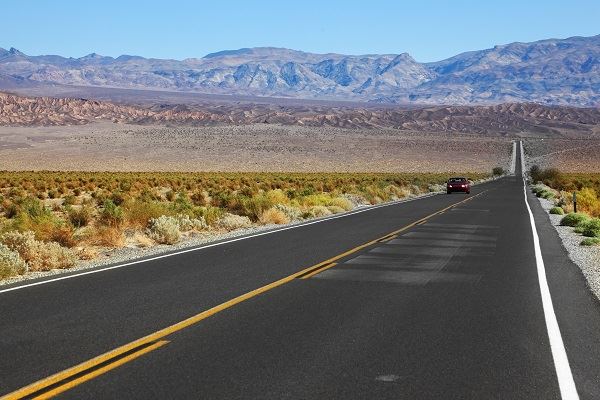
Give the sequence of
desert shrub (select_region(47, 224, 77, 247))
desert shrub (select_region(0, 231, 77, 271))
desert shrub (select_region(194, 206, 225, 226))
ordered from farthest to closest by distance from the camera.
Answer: desert shrub (select_region(194, 206, 225, 226)), desert shrub (select_region(47, 224, 77, 247)), desert shrub (select_region(0, 231, 77, 271))

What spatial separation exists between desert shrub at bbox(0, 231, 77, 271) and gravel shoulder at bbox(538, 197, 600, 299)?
9.55m

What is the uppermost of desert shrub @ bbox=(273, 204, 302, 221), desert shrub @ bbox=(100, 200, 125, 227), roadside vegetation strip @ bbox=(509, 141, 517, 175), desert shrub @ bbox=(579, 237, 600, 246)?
desert shrub @ bbox=(579, 237, 600, 246)

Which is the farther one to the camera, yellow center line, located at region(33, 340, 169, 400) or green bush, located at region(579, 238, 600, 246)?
green bush, located at region(579, 238, 600, 246)

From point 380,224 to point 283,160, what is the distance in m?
94.5

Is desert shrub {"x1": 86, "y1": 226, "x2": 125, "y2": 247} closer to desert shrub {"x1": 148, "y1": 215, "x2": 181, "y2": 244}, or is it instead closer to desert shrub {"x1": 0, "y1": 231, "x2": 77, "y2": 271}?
desert shrub {"x1": 148, "y1": 215, "x2": 181, "y2": 244}

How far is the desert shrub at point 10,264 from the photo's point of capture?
12.5 metres

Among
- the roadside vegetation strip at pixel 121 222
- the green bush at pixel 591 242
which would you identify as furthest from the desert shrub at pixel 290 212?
the green bush at pixel 591 242

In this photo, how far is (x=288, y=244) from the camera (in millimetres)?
17312

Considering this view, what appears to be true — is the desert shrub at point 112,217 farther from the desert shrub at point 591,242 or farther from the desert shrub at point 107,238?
the desert shrub at point 591,242

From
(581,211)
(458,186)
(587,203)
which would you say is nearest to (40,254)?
(581,211)

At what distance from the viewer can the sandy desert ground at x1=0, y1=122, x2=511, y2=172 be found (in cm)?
10831

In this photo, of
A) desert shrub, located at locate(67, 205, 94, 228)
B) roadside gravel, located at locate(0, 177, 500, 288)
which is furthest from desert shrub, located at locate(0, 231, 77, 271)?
desert shrub, located at locate(67, 205, 94, 228)

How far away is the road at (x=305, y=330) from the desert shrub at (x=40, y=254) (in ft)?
5.34

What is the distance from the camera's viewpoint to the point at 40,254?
546 inches
